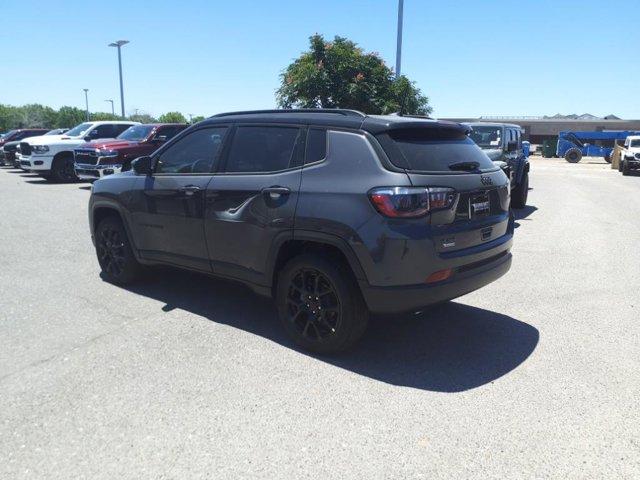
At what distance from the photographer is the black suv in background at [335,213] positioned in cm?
347

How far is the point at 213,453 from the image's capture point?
275cm

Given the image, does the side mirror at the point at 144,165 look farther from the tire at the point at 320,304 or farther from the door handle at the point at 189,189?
the tire at the point at 320,304

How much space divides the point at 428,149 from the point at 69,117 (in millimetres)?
142034

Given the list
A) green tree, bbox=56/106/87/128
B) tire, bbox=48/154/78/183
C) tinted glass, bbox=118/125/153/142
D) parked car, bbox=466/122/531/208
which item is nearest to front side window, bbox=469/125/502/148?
parked car, bbox=466/122/531/208

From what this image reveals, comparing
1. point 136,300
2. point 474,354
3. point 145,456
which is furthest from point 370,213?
point 136,300

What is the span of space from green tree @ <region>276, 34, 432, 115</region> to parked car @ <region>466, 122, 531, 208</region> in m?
2.94

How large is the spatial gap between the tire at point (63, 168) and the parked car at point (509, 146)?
12506 millimetres

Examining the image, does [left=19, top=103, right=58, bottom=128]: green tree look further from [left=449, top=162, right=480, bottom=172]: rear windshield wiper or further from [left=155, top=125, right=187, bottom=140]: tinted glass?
[left=449, top=162, right=480, bottom=172]: rear windshield wiper

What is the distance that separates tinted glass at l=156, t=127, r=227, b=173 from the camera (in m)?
4.62

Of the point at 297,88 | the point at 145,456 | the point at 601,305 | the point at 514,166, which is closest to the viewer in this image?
the point at 145,456

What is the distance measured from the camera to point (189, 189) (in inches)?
180

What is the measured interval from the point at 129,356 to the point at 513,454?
2719 millimetres

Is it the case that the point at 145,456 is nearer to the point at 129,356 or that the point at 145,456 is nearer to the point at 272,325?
Result: the point at 129,356

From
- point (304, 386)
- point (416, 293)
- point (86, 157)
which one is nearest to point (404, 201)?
point (416, 293)
